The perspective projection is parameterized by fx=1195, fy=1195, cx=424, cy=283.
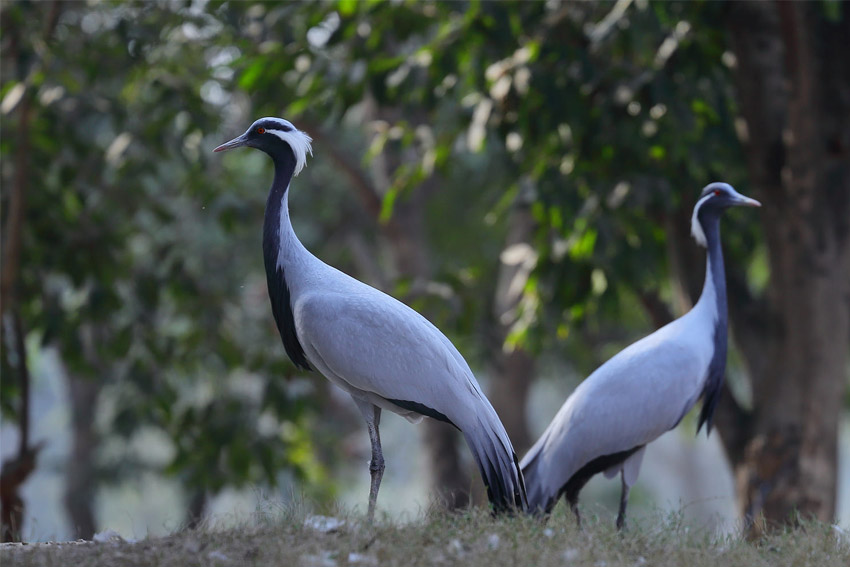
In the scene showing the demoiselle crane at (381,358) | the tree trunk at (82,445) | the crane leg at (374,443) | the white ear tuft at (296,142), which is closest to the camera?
the demoiselle crane at (381,358)

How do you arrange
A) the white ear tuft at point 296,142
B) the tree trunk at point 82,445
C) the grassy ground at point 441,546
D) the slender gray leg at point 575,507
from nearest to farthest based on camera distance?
the grassy ground at point 441,546, the slender gray leg at point 575,507, the white ear tuft at point 296,142, the tree trunk at point 82,445

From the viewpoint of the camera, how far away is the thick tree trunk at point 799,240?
9.38m

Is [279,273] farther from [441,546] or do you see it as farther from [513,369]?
[513,369]

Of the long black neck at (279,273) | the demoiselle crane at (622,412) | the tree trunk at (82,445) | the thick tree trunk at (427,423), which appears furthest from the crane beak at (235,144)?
the tree trunk at (82,445)

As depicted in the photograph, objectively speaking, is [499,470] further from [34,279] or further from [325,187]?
[325,187]

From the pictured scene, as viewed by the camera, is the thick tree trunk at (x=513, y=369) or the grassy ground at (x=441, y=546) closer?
the grassy ground at (x=441, y=546)

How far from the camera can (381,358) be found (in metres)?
6.31

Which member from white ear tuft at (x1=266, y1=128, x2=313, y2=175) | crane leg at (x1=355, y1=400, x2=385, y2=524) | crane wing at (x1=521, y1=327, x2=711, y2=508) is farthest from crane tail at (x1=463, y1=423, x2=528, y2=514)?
white ear tuft at (x1=266, y1=128, x2=313, y2=175)

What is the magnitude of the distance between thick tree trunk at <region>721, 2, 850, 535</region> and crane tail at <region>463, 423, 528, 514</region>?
3586 millimetres

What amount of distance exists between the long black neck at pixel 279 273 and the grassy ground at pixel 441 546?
99cm

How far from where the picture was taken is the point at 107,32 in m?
11.3

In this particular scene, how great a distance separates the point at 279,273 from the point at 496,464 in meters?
1.58

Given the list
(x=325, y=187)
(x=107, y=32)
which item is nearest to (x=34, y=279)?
(x=107, y=32)

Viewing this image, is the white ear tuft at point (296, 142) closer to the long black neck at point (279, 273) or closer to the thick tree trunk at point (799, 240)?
the long black neck at point (279, 273)
